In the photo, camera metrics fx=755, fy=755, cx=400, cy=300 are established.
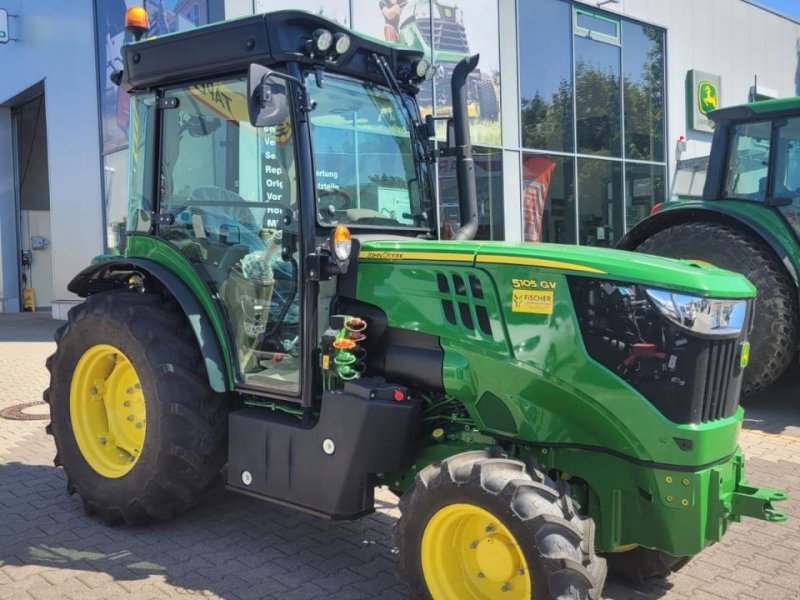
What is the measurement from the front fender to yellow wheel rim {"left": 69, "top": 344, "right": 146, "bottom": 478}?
483 millimetres

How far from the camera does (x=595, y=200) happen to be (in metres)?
Answer: 15.2

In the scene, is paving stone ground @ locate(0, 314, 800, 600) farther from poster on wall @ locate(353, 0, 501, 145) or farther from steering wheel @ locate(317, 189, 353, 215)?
poster on wall @ locate(353, 0, 501, 145)

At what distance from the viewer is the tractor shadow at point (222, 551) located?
3.42 m

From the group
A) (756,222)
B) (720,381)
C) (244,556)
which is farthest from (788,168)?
(244,556)

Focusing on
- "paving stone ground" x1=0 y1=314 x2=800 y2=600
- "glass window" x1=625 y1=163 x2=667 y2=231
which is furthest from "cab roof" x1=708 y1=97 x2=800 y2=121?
"glass window" x1=625 y1=163 x2=667 y2=231

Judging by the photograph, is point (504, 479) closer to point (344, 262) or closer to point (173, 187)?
point (344, 262)

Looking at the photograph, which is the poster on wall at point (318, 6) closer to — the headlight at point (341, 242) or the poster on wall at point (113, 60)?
the poster on wall at point (113, 60)

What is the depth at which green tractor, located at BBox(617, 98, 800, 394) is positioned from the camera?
6.13 metres

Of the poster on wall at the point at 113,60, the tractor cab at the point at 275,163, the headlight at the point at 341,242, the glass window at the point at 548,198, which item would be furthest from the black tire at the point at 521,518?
the glass window at the point at 548,198

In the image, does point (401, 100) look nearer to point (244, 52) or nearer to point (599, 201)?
point (244, 52)

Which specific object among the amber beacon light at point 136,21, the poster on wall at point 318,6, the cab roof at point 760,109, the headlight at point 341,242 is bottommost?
the headlight at point 341,242

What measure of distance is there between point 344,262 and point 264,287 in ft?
1.94

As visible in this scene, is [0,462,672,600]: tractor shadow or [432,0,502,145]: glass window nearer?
[0,462,672,600]: tractor shadow

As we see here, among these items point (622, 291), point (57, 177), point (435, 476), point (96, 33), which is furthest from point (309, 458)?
point (57, 177)
